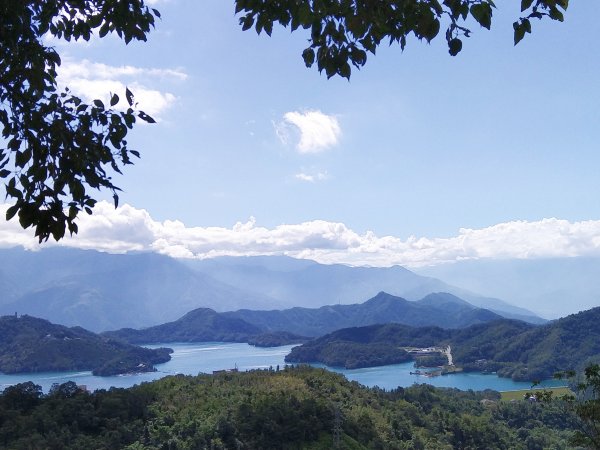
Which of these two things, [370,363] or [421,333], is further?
[421,333]

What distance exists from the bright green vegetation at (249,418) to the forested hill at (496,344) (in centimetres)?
2790

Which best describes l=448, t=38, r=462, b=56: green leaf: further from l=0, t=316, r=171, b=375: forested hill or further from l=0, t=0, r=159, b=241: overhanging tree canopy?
l=0, t=316, r=171, b=375: forested hill

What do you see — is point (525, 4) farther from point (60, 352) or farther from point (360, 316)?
point (360, 316)

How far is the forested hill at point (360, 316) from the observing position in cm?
13050

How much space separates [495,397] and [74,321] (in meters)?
139

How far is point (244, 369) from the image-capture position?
65.9 meters

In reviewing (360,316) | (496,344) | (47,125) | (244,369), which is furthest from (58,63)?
(360,316)

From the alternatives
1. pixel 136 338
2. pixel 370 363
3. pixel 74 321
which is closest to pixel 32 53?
pixel 370 363

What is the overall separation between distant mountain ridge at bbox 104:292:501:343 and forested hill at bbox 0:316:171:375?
28.7 meters

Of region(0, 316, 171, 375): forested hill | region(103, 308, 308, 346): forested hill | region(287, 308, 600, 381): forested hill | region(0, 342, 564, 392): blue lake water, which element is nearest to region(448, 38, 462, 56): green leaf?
region(0, 342, 564, 392): blue lake water

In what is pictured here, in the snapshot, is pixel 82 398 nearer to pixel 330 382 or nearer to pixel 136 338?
pixel 330 382

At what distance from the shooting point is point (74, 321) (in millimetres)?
157875

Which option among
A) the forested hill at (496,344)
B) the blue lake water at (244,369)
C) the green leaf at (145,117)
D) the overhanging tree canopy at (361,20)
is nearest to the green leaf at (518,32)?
the overhanging tree canopy at (361,20)

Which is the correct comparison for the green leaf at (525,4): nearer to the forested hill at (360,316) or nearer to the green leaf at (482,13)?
the green leaf at (482,13)
